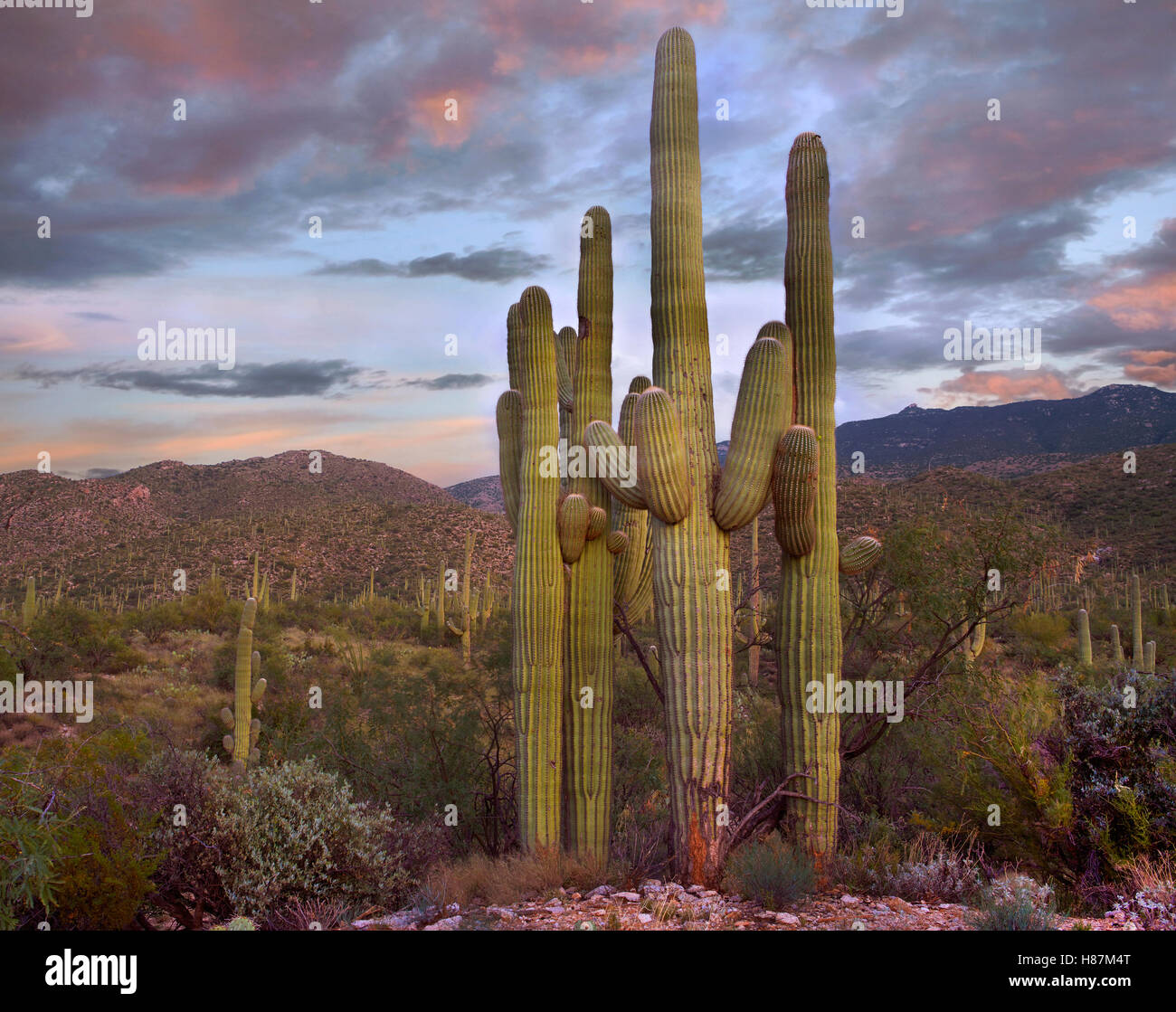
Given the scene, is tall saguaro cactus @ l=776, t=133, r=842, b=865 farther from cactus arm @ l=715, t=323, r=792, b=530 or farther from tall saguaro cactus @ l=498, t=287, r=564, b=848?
tall saguaro cactus @ l=498, t=287, r=564, b=848

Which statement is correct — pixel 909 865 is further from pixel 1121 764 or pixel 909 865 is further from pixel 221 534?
pixel 221 534

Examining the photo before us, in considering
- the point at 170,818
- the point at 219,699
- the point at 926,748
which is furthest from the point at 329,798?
the point at 219,699

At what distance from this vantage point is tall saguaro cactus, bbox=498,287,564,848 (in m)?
8.22

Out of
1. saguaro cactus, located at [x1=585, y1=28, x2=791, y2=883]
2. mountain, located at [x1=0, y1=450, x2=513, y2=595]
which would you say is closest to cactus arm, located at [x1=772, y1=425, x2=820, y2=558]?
saguaro cactus, located at [x1=585, y1=28, x2=791, y2=883]

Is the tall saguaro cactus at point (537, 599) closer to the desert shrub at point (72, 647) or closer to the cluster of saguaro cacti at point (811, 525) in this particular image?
the cluster of saguaro cacti at point (811, 525)

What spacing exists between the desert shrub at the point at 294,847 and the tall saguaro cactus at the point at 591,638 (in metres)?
1.76

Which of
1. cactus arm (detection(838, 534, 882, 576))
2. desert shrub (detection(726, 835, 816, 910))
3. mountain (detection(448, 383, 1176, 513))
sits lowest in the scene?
desert shrub (detection(726, 835, 816, 910))

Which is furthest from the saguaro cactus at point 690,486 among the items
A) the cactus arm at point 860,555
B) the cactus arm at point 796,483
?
the cactus arm at point 860,555

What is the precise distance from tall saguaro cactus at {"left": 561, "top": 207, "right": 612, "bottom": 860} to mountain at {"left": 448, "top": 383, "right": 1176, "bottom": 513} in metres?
49.9

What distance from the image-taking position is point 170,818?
7176 mm

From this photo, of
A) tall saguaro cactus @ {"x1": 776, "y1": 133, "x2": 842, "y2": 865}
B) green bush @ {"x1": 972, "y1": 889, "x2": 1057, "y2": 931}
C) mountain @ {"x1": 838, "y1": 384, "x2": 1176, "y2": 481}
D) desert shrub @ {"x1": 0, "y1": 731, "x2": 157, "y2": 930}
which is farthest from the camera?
mountain @ {"x1": 838, "y1": 384, "x2": 1176, "y2": 481}

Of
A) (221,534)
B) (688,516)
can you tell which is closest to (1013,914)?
(688,516)

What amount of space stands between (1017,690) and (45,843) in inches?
342
